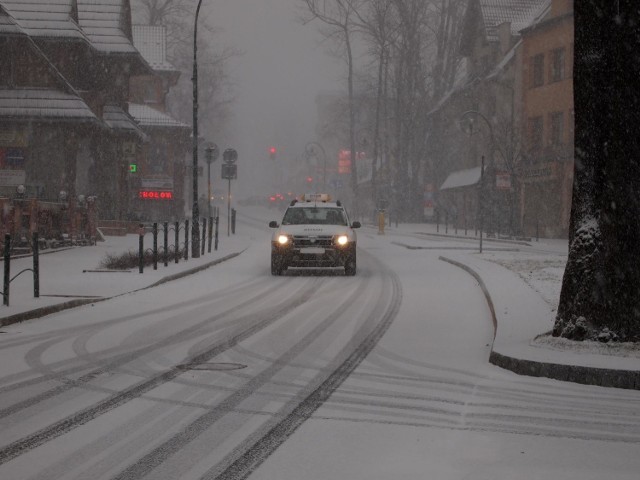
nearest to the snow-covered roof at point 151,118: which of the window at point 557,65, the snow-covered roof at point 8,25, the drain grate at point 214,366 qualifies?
the snow-covered roof at point 8,25

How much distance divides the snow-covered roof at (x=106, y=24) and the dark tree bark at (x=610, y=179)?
34.0m


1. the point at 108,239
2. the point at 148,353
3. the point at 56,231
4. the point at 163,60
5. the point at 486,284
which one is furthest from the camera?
the point at 163,60

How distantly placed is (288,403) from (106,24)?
3857 cm

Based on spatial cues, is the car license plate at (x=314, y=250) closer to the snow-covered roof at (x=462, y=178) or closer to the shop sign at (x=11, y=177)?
the shop sign at (x=11, y=177)

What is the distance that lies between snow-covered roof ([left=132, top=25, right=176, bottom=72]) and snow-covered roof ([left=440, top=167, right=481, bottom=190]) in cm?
1890

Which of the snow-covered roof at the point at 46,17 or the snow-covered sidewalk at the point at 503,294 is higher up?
the snow-covered roof at the point at 46,17

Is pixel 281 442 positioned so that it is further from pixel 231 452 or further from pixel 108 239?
pixel 108 239

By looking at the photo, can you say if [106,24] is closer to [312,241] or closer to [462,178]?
[312,241]

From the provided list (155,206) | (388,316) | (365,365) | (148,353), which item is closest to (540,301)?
(388,316)

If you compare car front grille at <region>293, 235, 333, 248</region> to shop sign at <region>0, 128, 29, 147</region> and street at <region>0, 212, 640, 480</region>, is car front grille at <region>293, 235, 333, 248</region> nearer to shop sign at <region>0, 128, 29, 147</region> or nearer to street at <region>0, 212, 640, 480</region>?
street at <region>0, 212, 640, 480</region>

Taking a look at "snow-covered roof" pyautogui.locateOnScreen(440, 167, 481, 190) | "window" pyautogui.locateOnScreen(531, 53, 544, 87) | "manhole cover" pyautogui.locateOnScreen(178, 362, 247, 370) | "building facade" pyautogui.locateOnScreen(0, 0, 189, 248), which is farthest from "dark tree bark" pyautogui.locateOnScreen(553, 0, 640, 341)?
"snow-covered roof" pyautogui.locateOnScreen(440, 167, 481, 190)

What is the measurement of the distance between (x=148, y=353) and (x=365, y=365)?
2347mm

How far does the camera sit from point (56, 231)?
28.6m

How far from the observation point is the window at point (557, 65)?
4656cm
